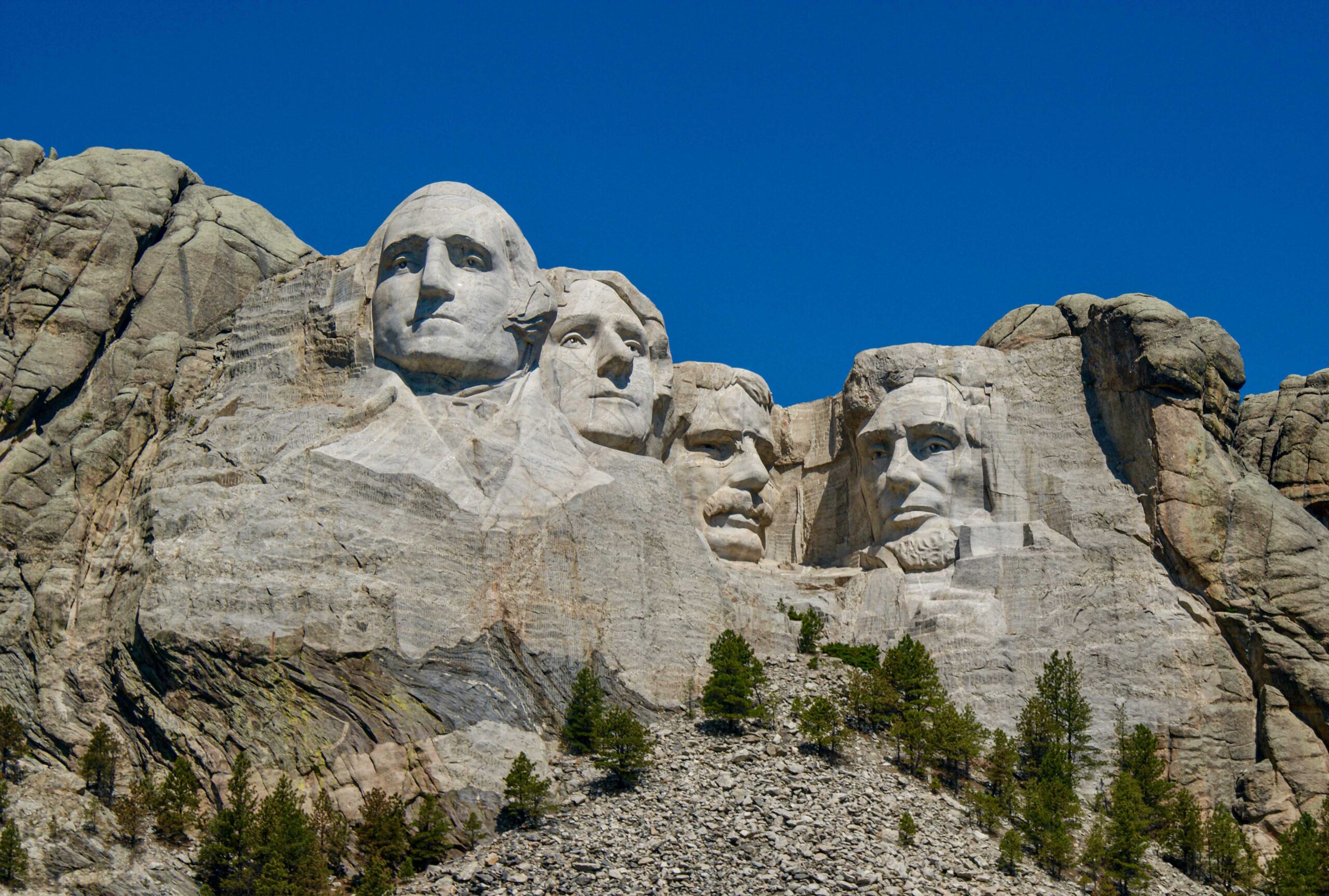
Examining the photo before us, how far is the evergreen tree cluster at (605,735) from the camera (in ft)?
95.8

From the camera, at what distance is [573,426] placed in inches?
1364

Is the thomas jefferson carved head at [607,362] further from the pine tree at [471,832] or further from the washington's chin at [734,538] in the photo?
the pine tree at [471,832]

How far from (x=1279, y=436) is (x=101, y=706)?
18385mm

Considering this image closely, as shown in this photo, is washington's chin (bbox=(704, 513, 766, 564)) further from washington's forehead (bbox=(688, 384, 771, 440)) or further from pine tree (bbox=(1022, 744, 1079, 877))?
pine tree (bbox=(1022, 744, 1079, 877))

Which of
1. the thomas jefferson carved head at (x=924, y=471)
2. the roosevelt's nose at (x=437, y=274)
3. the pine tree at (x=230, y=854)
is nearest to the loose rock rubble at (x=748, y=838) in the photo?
the pine tree at (x=230, y=854)

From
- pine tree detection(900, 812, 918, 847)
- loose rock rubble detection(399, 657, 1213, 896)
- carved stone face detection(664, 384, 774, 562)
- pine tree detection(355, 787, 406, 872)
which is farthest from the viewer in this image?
carved stone face detection(664, 384, 774, 562)

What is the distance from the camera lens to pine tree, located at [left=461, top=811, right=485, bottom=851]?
28.5 metres

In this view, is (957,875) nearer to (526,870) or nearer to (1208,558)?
(526,870)

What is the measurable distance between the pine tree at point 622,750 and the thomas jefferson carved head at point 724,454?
7.08 m

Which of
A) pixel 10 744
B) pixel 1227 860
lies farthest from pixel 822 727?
pixel 10 744

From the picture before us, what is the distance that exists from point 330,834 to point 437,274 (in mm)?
8788

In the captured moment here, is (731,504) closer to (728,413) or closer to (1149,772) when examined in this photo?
(728,413)

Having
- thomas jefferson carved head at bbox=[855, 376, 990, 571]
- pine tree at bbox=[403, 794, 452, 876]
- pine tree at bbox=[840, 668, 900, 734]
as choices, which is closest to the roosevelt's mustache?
thomas jefferson carved head at bbox=[855, 376, 990, 571]

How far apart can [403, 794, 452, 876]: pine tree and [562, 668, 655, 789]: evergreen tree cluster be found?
2.15 metres
